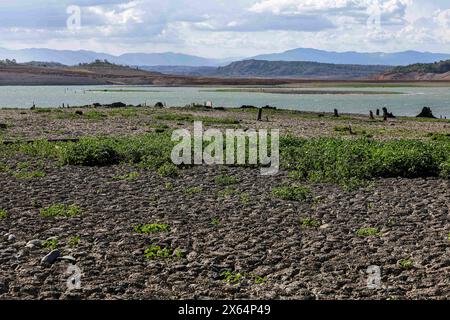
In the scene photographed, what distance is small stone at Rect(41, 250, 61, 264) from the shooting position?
12.4m

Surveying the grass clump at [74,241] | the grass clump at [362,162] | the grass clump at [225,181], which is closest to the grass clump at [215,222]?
the grass clump at [74,241]

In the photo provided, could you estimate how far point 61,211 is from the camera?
1661cm

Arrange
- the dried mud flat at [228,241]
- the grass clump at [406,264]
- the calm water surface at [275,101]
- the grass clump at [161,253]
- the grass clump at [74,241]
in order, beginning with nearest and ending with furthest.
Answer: the dried mud flat at [228,241], the grass clump at [406,264], the grass clump at [161,253], the grass clump at [74,241], the calm water surface at [275,101]

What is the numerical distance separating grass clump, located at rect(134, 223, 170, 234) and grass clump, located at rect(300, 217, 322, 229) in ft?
11.0

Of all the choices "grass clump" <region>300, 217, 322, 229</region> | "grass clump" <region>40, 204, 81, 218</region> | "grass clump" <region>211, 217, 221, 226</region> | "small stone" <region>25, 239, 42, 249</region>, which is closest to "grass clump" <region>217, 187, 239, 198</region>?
"grass clump" <region>211, 217, 221, 226</region>

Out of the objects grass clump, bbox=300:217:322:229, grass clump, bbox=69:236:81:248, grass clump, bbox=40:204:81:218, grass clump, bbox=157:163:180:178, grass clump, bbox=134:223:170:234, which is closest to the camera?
grass clump, bbox=69:236:81:248

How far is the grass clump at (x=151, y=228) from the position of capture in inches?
586

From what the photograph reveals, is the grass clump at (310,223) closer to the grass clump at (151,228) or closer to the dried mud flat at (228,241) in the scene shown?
the dried mud flat at (228,241)

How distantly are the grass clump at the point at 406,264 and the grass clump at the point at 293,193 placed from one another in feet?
20.0

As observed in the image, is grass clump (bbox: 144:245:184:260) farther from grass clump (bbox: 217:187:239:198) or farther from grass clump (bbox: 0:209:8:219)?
grass clump (bbox: 217:187:239:198)

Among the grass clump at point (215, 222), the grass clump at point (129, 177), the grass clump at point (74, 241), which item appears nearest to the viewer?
the grass clump at point (74, 241)

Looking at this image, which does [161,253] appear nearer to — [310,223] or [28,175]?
[310,223]

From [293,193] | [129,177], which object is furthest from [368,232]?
[129,177]
